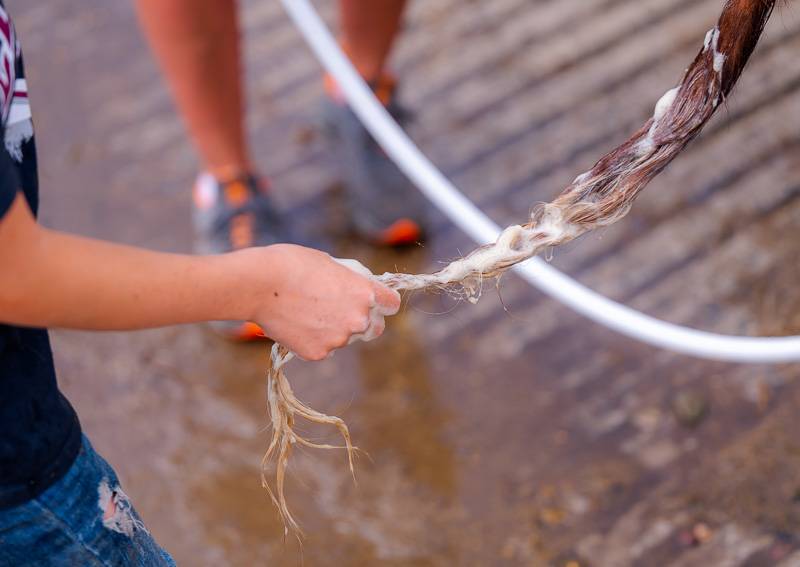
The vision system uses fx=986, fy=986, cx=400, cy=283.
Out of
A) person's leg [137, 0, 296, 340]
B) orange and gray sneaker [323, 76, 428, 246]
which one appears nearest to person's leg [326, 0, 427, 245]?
orange and gray sneaker [323, 76, 428, 246]

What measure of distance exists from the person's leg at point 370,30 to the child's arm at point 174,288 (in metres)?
1.27

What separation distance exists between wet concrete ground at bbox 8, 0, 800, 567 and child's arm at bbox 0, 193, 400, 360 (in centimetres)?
54

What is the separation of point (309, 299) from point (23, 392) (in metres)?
0.31

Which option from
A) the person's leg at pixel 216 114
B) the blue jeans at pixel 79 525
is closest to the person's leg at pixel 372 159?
the person's leg at pixel 216 114

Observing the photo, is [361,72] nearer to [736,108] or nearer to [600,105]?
[600,105]

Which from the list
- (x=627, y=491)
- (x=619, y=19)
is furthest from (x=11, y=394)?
(x=619, y=19)

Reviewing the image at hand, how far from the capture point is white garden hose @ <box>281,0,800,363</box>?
1.84 meters

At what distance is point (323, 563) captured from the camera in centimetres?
183

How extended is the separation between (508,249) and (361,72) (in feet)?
4.34

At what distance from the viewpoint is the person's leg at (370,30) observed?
7.18ft

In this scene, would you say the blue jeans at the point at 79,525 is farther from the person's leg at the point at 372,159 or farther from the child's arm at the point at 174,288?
the person's leg at the point at 372,159

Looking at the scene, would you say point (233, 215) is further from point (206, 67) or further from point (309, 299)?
point (309, 299)

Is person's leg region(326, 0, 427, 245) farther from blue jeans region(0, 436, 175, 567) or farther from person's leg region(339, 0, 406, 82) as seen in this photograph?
blue jeans region(0, 436, 175, 567)

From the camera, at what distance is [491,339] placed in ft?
7.10
